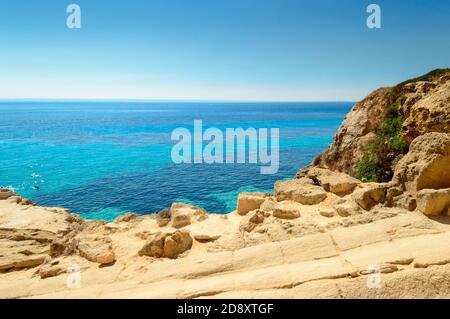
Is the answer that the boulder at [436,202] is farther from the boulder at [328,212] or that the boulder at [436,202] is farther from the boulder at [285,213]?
the boulder at [285,213]

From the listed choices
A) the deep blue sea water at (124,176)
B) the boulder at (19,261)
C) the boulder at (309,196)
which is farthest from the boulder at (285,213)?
the deep blue sea water at (124,176)

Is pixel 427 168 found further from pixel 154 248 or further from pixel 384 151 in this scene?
pixel 384 151

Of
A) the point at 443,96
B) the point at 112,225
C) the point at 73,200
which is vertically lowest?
the point at 73,200

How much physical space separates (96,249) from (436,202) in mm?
11934

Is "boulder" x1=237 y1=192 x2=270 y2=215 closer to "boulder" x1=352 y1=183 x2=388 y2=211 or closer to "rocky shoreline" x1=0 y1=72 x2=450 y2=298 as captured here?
"rocky shoreline" x1=0 y1=72 x2=450 y2=298

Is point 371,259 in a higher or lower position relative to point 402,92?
lower

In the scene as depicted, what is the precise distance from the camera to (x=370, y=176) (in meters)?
22.6

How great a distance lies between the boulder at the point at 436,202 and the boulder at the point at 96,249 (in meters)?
10.9

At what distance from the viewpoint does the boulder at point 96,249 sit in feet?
37.5

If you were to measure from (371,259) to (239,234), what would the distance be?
17.3 ft

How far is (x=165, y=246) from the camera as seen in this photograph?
1164cm

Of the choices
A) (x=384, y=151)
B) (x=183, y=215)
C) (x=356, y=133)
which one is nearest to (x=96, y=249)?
(x=183, y=215)
